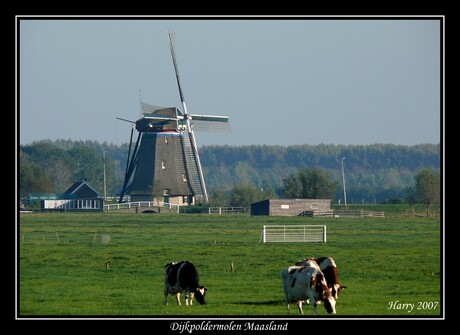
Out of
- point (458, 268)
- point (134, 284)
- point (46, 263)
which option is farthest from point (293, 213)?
point (458, 268)

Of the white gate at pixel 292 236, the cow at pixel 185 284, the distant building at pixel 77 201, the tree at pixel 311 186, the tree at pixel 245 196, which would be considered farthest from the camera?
the distant building at pixel 77 201

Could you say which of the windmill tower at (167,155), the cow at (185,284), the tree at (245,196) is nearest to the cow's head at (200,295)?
the cow at (185,284)

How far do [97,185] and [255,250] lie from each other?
12696cm

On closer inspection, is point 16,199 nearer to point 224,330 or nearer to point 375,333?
point 224,330

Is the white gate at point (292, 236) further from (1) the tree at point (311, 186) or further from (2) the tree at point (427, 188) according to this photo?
(1) the tree at point (311, 186)

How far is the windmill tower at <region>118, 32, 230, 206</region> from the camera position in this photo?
346 ft

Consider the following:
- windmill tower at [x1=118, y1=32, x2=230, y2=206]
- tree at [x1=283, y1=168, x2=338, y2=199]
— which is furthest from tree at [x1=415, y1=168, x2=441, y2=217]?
windmill tower at [x1=118, y1=32, x2=230, y2=206]

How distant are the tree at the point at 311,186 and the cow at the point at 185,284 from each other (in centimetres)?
8840

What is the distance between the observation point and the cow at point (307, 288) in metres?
23.6

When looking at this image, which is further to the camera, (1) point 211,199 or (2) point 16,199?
(1) point 211,199

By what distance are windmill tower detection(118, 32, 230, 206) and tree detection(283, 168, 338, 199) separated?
10365mm

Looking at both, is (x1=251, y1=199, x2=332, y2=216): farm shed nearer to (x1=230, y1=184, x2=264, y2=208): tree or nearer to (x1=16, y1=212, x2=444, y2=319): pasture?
(x1=230, y1=184, x2=264, y2=208): tree

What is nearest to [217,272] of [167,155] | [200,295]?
[200,295]

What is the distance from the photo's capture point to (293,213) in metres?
97.2
